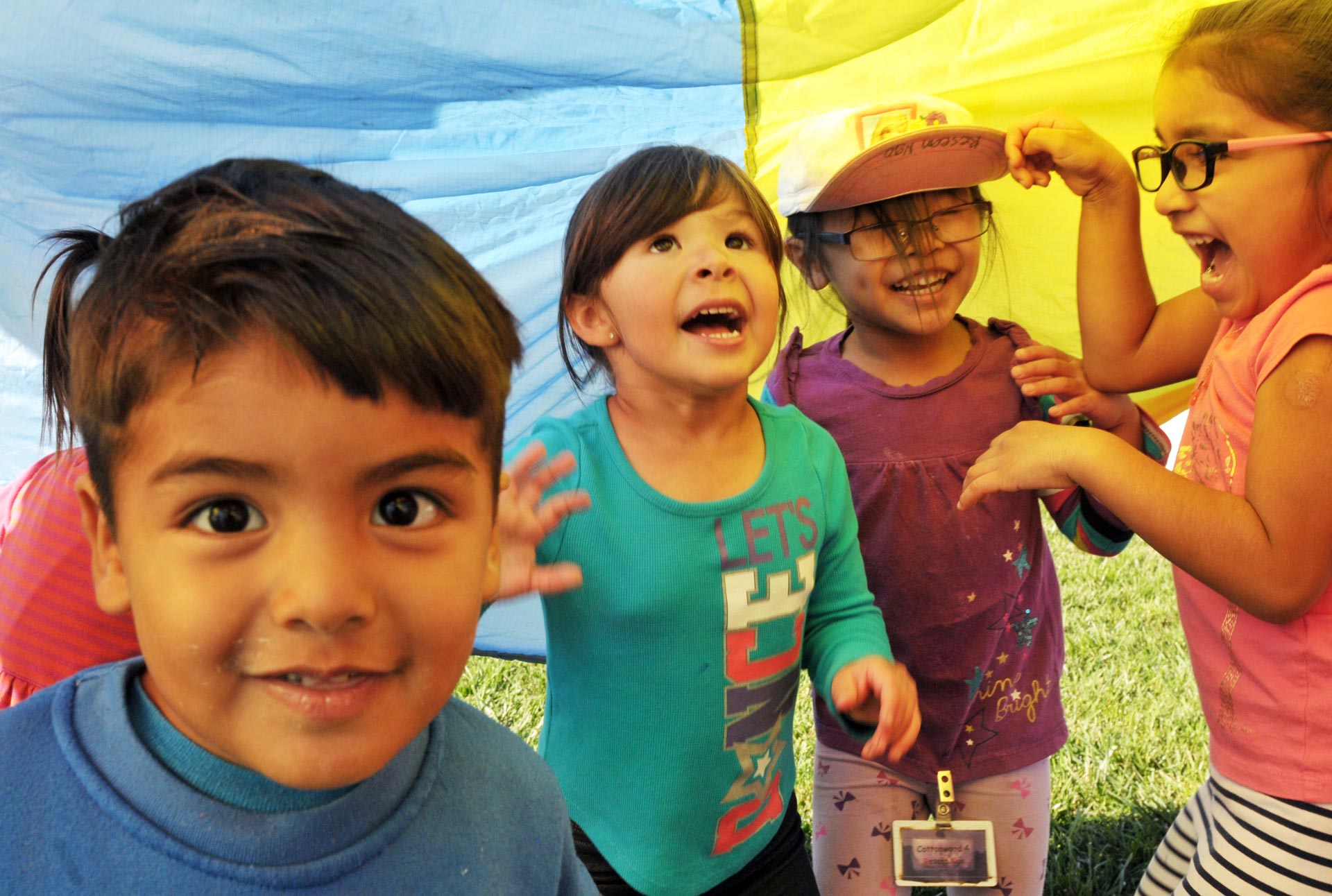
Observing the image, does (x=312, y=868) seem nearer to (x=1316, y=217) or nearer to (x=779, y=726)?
(x=779, y=726)

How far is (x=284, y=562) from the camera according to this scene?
34.4 inches

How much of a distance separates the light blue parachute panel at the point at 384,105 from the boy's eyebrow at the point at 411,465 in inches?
65.0

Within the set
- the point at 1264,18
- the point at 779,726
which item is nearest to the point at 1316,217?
the point at 1264,18

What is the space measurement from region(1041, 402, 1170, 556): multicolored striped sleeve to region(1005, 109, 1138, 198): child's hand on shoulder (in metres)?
0.41

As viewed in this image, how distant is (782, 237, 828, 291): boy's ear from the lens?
2.15m

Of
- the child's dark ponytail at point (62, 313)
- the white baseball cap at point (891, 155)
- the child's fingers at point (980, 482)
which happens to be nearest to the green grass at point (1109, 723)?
the child's fingers at point (980, 482)

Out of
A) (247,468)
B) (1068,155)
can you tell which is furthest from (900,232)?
(247,468)

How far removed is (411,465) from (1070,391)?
4.80 ft

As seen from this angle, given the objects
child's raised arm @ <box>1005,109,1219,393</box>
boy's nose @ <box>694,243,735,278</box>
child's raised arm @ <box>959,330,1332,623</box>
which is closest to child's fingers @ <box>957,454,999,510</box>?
child's raised arm @ <box>959,330,1332,623</box>

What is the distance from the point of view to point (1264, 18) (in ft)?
5.36

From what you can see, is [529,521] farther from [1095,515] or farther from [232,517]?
[1095,515]

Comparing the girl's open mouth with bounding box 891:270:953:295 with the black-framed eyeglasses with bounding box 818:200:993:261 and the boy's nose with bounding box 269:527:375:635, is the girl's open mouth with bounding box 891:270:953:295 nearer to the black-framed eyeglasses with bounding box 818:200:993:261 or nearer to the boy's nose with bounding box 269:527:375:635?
the black-framed eyeglasses with bounding box 818:200:993:261

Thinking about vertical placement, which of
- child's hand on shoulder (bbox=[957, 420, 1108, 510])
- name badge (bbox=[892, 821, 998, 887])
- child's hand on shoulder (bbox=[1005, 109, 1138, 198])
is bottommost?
name badge (bbox=[892, 821, 998, 887])

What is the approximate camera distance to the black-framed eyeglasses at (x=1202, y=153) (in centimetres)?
160
